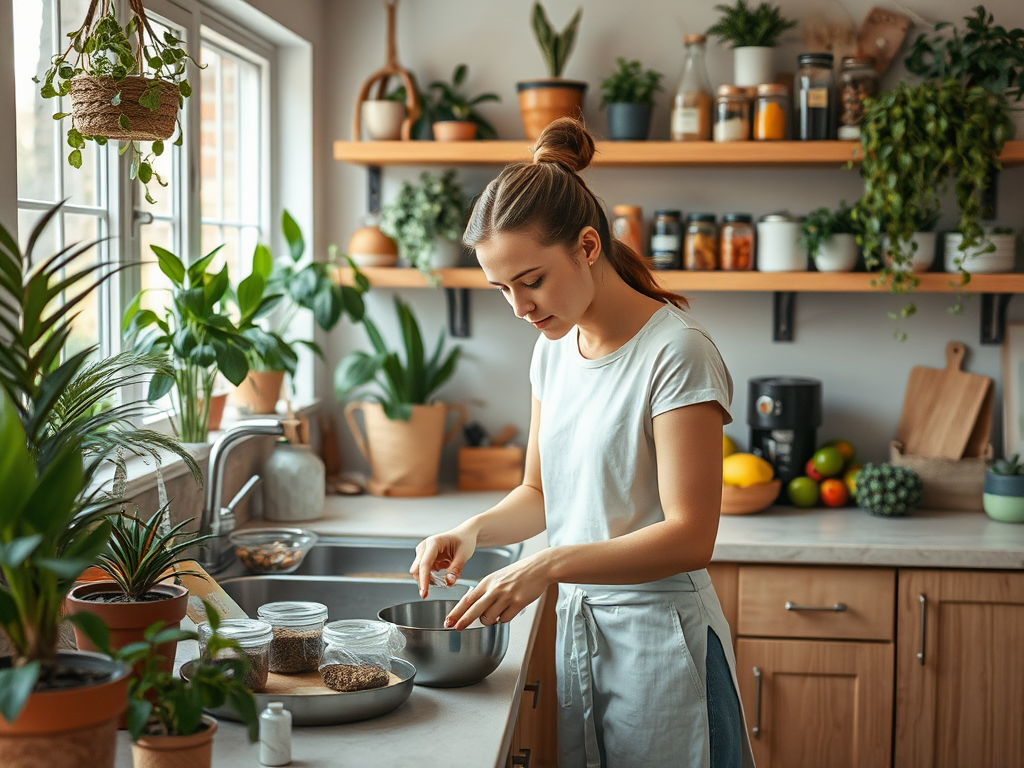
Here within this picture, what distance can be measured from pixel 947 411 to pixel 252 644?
2.20m

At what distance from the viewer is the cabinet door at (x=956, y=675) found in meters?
2.42

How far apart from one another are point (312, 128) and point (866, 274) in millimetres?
1592

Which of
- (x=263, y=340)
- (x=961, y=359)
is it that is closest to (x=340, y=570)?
(x=263, y=340)

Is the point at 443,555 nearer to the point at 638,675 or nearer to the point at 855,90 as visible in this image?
the point at 638,675

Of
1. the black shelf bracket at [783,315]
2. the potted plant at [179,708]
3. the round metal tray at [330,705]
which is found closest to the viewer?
the potted plant at [179,708]

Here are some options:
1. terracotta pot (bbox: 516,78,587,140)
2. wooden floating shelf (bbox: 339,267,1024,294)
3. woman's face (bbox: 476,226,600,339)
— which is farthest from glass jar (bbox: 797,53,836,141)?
woman's face (bbox: 476,226,600,339)

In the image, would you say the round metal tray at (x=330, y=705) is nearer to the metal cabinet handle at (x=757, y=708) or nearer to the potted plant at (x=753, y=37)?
the metal cabinet handle at (x=757, y=708)

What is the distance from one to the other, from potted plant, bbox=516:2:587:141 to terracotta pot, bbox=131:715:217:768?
209 cm

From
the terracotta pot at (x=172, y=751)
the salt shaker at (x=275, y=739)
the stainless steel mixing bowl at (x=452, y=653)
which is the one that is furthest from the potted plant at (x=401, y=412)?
the terracotta pot at (x=172, y=751)

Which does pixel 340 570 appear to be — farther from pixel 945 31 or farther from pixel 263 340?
pixel 945 31

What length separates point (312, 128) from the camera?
3.00 m

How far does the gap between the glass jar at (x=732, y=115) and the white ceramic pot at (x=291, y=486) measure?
137cm

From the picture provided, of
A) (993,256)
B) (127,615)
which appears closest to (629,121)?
(993,256)

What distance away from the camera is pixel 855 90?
2789 mm
